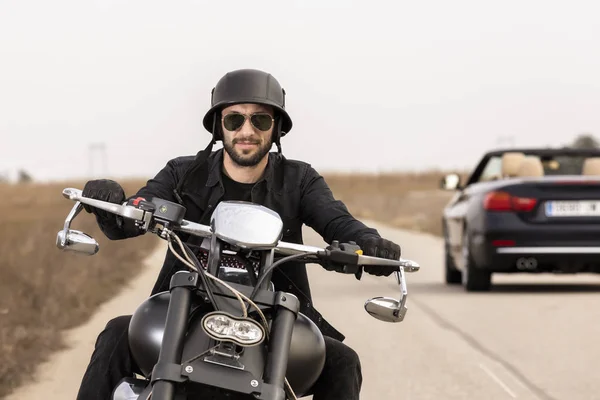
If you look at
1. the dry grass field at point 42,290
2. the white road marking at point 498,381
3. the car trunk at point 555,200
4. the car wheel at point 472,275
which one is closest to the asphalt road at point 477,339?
the white road marking at point 498,381

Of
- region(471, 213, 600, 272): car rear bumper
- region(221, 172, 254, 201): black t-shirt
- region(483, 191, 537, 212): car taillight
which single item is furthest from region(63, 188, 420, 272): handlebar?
region(483, 191, 537, 212): car taillight

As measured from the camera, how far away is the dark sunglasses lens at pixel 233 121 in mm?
4750

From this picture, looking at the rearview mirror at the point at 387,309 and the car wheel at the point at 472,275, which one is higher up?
the rearview mirror at the point at 387,309

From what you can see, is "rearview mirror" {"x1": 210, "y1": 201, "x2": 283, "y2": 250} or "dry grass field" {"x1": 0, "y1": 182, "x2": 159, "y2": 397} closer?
"rearview mirror" {"x1": 210, "y1": 201, "x2": 283, "y2": 250}

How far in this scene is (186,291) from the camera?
3.76 meters

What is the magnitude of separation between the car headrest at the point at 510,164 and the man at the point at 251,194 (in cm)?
1080

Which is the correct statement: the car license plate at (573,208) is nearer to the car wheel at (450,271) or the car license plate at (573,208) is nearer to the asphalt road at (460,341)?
the asphalt road at (460,341)

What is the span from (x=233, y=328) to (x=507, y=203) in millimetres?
11722

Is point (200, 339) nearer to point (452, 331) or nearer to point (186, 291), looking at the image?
point (186, 291)

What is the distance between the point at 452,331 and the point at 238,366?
870 centimetres

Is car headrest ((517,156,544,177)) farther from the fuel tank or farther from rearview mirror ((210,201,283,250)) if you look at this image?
rearview mirror ((210,201,283,250))

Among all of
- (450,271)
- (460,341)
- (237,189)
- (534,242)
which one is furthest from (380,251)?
(450,271)

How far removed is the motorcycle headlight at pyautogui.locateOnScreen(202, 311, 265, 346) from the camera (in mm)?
3543

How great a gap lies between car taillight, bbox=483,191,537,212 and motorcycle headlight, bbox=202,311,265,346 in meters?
11.6
